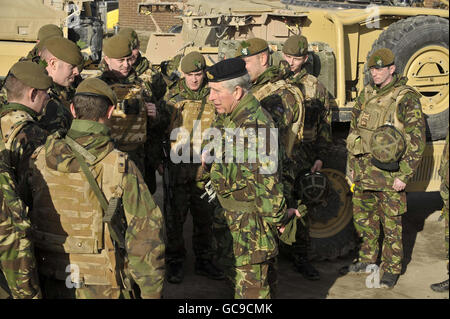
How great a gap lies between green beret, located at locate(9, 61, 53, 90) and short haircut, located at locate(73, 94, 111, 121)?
481 millimetres

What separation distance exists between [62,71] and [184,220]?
2055mm

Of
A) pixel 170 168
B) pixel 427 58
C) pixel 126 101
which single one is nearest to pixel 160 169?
pixel 170 168

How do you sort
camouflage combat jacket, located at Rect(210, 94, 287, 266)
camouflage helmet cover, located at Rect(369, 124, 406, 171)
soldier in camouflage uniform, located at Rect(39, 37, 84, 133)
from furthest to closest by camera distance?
1. camouflage helmet cover, located at Rect(369, 124, 406, 171)
2. soldier in camouflage uniform, located at Rect(39, 37, 84, 133)
3. camouflage combat jacket, located at Rect(210, 94, 287, 266)

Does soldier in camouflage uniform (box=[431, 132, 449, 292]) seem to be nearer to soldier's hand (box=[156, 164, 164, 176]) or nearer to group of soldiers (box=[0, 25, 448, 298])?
group of soldiers (box=[0, 25, 448, 298])

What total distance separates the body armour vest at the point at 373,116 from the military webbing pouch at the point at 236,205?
2269mm

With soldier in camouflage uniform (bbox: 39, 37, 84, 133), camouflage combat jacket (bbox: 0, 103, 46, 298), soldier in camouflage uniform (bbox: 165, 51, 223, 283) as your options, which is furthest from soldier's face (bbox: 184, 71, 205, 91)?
camouflage combat jacket (bbox: 0, 103, 46, 298)

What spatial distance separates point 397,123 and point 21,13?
661cm

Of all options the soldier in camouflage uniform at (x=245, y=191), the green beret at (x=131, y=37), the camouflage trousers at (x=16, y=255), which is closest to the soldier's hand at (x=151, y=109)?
the green beret at (x=131, y=37)

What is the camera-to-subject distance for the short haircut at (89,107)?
2.81 meters

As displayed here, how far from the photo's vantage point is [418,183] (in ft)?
20.2

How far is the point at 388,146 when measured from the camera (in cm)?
521

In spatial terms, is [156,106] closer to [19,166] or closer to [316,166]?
[316,166]

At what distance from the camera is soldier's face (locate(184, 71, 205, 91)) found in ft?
16.8

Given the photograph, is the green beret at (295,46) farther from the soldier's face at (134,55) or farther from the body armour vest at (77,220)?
the body armour vest at (77,220)
